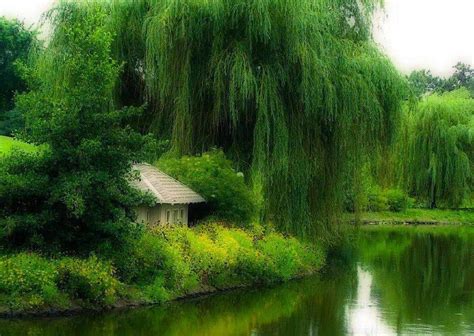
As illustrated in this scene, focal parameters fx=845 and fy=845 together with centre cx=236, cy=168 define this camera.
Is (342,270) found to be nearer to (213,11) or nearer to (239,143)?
(239,143)

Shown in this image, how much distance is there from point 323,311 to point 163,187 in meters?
6.71

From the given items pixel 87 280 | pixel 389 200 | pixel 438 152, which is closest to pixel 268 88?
pixel 87 280

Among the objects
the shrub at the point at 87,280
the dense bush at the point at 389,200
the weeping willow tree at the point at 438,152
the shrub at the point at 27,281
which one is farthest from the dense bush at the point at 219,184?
the dense bush at the point at 389,200

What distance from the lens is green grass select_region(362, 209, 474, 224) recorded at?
63.5 meters

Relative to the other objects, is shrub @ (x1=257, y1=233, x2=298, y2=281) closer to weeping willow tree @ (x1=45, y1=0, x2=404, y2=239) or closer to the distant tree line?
weeping willow tree @ (x1=45, y1=0, x2=404, y2=239)

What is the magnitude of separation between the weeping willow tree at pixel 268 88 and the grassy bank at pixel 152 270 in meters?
2.76

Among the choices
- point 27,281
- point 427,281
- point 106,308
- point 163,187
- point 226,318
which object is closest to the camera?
point 27,281

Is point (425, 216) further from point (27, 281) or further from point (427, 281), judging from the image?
point (27, 281)

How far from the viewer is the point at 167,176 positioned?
27.6 metres

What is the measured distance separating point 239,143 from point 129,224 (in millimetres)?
9783

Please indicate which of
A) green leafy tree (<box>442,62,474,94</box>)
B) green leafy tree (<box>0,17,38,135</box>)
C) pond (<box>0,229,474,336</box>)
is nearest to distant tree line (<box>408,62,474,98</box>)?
green leafy tree (<box>442,62,474,94</box>)

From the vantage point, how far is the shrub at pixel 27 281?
63.0ft

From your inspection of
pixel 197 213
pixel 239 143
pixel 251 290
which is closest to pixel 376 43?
pixel 239 143

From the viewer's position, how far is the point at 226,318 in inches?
811
